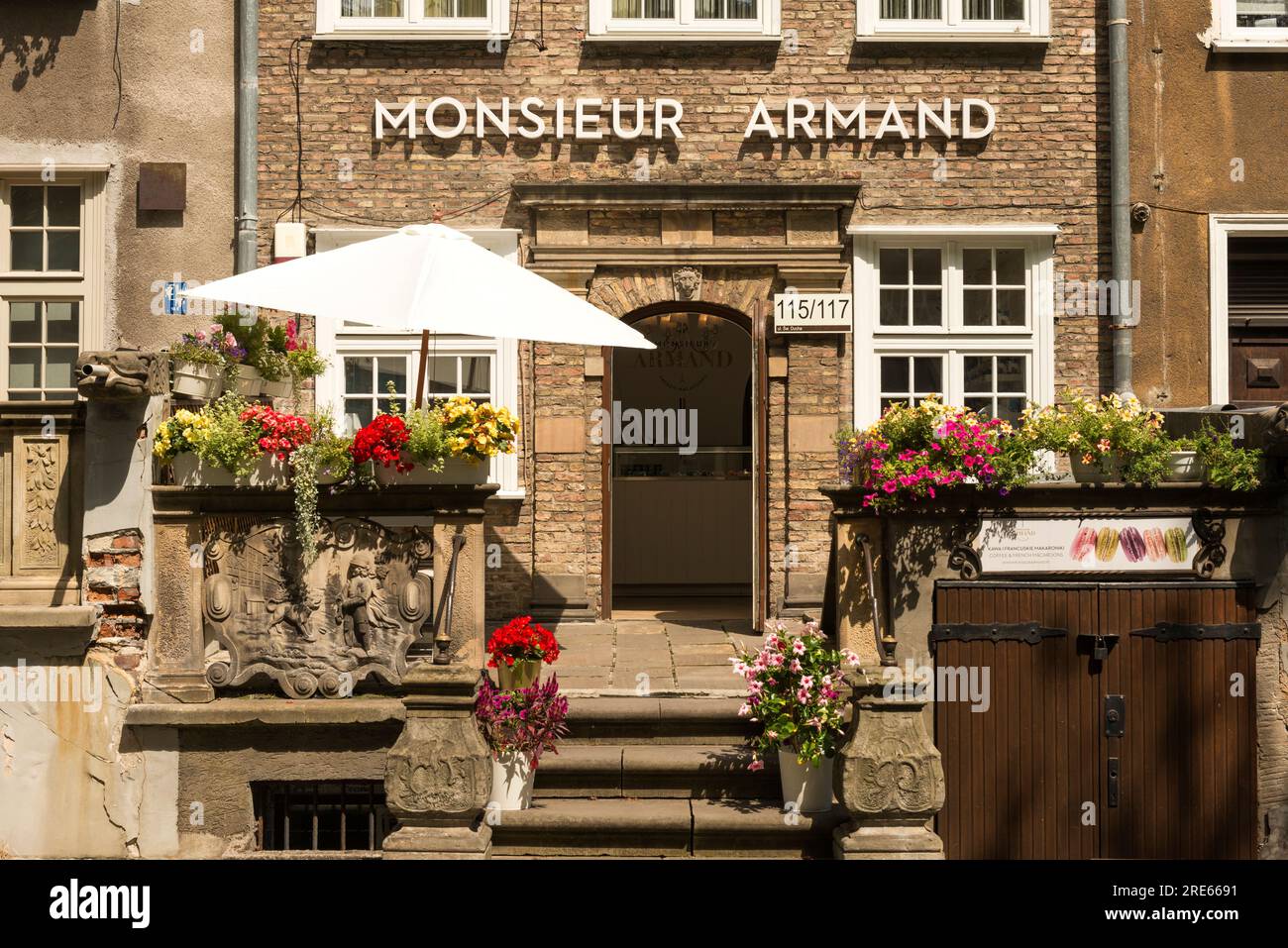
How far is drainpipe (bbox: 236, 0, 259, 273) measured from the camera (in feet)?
32.4

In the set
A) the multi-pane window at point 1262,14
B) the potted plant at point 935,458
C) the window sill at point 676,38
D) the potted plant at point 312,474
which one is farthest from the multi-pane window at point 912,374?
the potted plant at point 312,474

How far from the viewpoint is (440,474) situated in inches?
268

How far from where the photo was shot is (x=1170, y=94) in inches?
399

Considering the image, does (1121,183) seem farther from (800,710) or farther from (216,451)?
(216,451)

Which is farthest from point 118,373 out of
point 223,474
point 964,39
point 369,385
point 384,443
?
point 964,39

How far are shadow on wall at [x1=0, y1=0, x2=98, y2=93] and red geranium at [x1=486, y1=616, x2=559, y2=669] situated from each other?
21.8ft

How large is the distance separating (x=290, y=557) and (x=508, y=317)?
1.78 meters

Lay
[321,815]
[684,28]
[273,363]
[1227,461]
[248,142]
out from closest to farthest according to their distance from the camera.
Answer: [1227,461] < [321,815] < [273,363] < [248,142] < [684,28]

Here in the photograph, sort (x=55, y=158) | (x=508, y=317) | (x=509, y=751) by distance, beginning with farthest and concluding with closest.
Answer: (x=55, y=158), (x=508, y=317), (x=509, y=751)

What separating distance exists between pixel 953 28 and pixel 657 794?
22.2 feet

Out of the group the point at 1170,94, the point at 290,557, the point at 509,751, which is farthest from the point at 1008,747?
the point at 1170,94

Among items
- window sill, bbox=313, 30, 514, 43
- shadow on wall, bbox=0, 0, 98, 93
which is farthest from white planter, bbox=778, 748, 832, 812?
shadow on wall, bbox=0, 0, 98, 93

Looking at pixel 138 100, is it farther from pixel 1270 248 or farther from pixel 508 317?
pixel 1270 248

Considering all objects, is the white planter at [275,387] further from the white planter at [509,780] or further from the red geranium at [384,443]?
the white planter at [509,780]
